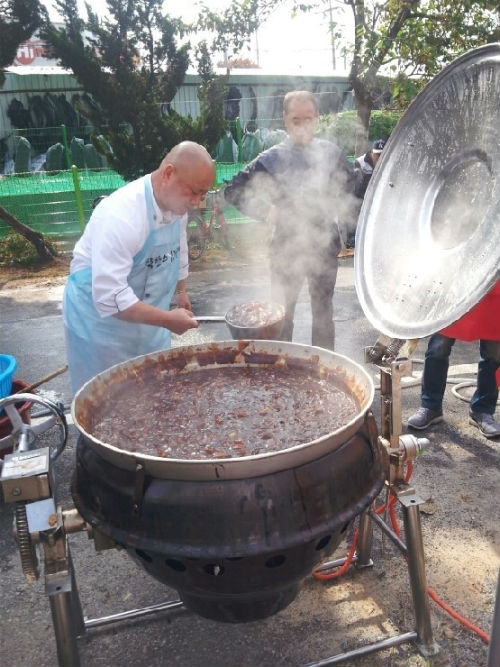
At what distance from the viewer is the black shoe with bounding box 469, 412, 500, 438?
404 centimetres

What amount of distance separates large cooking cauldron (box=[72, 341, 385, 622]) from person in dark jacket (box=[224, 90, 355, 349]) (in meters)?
2.90

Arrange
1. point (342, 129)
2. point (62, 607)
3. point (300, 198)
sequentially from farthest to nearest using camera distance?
1. point (342, 129)
2. point (300, 198)
3. point (62, 607)

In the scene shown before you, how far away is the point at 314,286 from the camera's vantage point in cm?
492

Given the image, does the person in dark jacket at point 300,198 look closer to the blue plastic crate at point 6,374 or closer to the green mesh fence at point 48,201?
the blue plastic crate at point 6,374

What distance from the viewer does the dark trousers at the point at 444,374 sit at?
4.04 m

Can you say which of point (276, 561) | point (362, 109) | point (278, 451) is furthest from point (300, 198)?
point (362, 109)

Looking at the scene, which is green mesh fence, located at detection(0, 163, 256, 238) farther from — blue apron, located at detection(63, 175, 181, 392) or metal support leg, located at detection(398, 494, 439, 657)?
metal support leg, located at detection(398, 494, 439, 657)

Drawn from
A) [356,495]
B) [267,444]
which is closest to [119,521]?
[267,444]

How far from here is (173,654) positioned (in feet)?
8.11

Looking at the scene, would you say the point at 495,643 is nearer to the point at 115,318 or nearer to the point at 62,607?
the point at 62,607

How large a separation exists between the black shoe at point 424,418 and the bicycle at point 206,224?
718 centimetres

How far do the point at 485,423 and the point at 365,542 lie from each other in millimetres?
1774

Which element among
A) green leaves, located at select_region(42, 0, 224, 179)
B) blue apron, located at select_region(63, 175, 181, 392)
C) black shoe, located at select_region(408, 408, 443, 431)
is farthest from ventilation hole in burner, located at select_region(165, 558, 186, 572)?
green leaves, located at select_region(42, 0, 224, 179)

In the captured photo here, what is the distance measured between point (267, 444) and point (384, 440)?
50 centimetres
